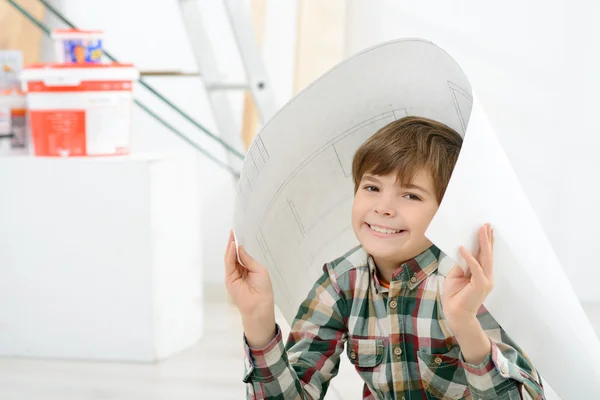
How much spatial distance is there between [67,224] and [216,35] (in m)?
A: 0.85

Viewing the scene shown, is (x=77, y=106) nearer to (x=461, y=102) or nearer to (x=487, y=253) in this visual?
(x=461, y=102)

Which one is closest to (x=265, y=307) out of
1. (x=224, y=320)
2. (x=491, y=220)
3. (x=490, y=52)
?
(x=491, y=220)

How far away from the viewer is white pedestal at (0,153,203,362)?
197 cm

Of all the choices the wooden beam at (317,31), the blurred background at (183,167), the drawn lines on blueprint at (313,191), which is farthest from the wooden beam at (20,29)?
the drawn lines on blueprint at (313,191)

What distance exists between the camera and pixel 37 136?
79.2 inches

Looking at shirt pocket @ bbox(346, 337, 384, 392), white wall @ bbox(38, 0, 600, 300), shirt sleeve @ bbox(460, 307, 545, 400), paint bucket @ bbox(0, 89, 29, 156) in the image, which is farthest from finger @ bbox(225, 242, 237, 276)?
white wall @ bbox(38, 0, 600, 300)

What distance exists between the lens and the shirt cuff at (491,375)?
3.25ft

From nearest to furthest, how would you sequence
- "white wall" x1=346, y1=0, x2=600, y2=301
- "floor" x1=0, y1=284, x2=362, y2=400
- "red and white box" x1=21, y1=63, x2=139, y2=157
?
1. "floor" x1=0, y1=284, x2=362, y2=400
2. "red and white box" x1=21, y1=63, x2=139, y2=157
3. "white wall" x1=346, y1=0, x2=600, y2=301

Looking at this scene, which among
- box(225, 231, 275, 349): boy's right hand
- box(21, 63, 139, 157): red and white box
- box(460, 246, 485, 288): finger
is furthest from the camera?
box(21, 63, 139, 157): red and white box

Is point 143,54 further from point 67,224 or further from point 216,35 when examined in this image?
point 67,224

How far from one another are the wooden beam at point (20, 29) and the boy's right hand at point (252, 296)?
1778 millimetres

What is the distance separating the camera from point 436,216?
0.87 m

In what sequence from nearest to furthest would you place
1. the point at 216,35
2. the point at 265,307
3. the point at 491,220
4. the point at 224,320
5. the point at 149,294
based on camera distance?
the point at 491,220 < the point at 265,307 < the point at 149,294 < the point at 224,320 < the point at 216,35

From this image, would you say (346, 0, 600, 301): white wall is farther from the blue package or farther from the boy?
the boy
